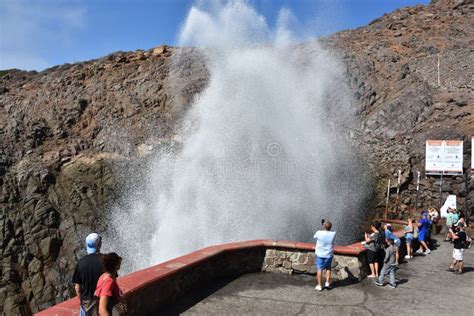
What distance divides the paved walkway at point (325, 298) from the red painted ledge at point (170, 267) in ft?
1.61

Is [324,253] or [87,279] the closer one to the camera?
[87,279]

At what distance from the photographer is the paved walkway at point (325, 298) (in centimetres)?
576

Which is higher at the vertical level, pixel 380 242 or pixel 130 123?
pixel 130 123

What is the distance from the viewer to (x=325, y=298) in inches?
247

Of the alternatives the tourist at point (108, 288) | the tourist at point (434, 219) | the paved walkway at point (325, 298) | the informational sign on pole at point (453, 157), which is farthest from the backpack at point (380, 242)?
the informational sign on pole at point (453, 157)

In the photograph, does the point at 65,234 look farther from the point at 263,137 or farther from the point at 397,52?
the point at 397,52

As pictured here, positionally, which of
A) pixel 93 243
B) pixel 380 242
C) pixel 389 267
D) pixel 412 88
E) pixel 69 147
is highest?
pixel 412 88

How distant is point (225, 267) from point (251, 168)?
11.5 metres

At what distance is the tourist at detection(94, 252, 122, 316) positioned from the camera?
3566 millimetres

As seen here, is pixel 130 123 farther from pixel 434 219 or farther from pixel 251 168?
pixel 434 219

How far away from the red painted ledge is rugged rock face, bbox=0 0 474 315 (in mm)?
11629

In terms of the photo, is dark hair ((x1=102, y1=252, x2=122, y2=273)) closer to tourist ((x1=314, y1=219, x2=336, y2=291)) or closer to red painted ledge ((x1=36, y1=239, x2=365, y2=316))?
red painted ledge ((x1=36, y1=239, x2=365, y2=316))

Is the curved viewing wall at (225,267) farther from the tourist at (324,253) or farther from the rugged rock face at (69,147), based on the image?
the rugged rock face at (69,147)

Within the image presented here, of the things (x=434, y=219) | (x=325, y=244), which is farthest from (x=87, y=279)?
(x=434, y=219)
